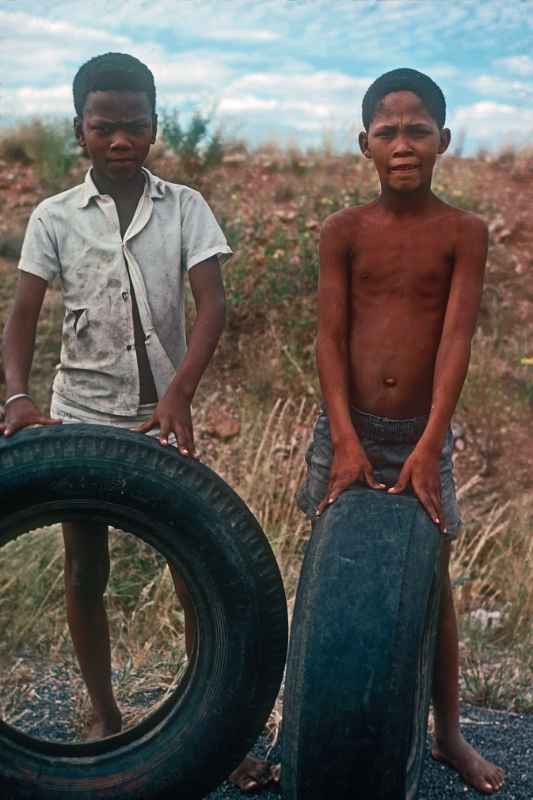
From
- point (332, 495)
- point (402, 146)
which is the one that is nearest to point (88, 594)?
point (332, 495)

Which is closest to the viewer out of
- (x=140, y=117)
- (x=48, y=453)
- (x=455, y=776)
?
(x=48, y=453)

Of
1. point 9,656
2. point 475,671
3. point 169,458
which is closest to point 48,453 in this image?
point 169,458

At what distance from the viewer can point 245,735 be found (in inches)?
112

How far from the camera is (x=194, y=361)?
3.02 meters

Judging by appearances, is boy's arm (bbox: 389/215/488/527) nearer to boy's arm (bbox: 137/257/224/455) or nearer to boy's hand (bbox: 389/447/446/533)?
boy's hand (bbox: 389/447/446/533)

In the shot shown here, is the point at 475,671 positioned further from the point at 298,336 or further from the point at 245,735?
the point at 298,336

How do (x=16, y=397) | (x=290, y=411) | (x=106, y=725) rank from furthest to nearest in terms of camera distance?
1. (x=290, y=411)
2. (x=106, y=725)
3. (x=16, y=397)

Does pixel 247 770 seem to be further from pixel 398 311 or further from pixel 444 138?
pixel 444 138

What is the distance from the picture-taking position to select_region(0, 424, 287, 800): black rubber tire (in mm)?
2680

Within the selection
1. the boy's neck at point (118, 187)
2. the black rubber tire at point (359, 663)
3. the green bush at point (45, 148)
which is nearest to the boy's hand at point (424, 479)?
the black rubber tire at point (359, 663)

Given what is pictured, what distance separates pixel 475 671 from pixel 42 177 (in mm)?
7636

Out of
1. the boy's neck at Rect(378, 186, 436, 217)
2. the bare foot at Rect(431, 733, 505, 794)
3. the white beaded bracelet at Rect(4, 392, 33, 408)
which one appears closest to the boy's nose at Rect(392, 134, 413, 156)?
the boy's neck at Rect(378, 186, 436, 217)

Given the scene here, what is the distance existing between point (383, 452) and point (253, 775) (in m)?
1.16

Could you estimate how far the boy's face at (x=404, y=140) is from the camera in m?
2.86
